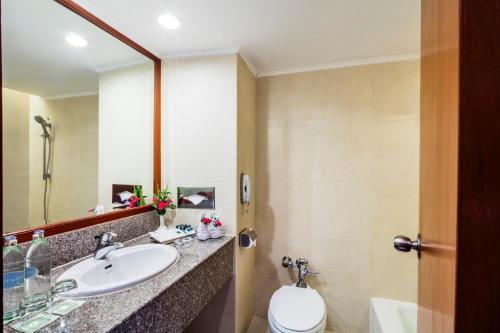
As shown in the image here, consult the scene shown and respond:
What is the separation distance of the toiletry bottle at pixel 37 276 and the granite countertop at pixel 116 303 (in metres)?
0.10

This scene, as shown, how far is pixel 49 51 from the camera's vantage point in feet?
3.84

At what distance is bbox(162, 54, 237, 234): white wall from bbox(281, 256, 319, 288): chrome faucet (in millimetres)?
605

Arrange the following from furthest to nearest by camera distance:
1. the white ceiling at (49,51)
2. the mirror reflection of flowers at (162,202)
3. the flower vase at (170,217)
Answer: the flower vase at (170,217) → the mirror reflection of flowers at (162,202) → the white ceiling at (49,51)

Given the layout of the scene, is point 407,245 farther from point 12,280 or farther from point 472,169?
point 12,280

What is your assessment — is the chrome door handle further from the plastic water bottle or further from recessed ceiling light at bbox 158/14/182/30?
recessed ceiling light at bbox 158/14/182/30

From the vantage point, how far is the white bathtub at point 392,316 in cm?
151

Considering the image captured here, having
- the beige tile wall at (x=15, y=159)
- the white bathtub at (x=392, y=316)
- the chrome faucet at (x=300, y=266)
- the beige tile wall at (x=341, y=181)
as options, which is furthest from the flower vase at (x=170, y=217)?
the white bathtub at (x=392, y=316)

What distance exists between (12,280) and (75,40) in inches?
44.8

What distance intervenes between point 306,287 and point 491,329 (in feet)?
5.13

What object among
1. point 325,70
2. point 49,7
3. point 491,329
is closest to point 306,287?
point 491,329

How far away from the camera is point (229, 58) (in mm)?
1668

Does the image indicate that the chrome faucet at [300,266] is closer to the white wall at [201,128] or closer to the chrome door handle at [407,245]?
the white wall at [201,128]

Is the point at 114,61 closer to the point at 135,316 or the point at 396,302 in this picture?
the point at 135,316

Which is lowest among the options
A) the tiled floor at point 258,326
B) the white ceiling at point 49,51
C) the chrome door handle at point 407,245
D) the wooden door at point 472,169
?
the tiled floor at point 258,326
